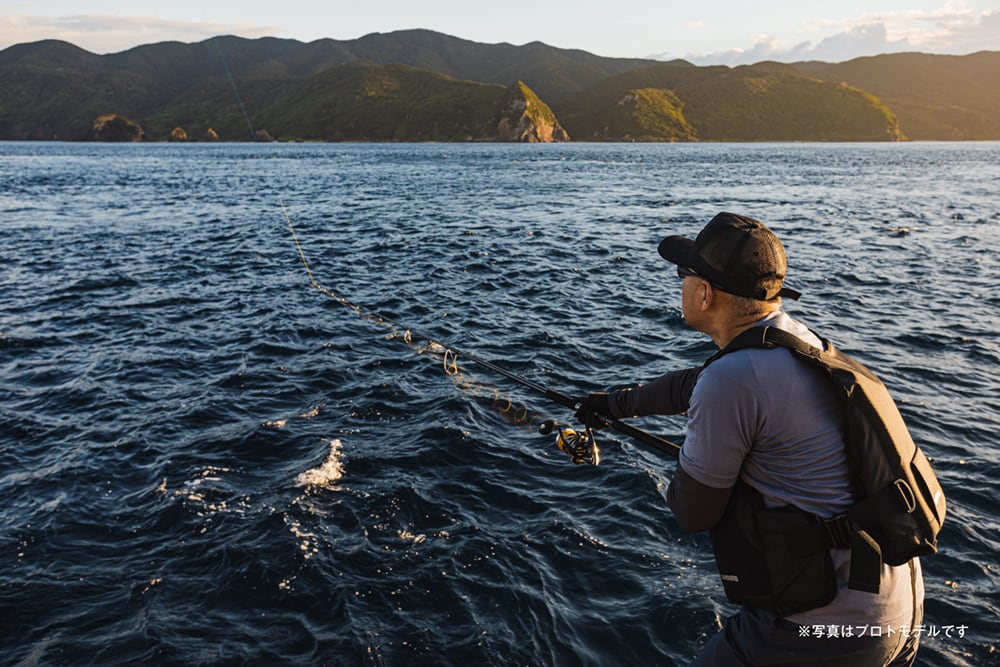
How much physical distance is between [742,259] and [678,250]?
0.46m

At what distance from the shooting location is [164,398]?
11.7m

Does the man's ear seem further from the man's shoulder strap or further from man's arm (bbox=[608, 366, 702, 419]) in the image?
man's arm (bbox=[608, 366, 702, 419])

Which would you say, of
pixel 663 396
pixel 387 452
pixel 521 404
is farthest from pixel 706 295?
pixel 521 404

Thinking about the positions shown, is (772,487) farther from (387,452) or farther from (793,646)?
(387,452)

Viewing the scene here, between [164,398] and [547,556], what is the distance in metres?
8.59

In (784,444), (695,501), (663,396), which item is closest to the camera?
(784,444)

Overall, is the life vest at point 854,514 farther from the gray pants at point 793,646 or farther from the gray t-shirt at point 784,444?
the gray pants at point 793,646

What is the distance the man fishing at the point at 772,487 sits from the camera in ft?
8.92

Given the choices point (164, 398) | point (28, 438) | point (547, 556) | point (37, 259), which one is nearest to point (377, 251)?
point (37, 259)

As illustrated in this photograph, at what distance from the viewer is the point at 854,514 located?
276 centimetres

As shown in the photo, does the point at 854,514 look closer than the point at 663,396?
Yes

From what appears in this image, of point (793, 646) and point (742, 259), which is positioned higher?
point (742, 259)

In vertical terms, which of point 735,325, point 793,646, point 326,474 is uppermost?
point 735,325

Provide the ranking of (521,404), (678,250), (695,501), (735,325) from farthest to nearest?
(521,404) → (678,250) → (735,325) → (695,501)
